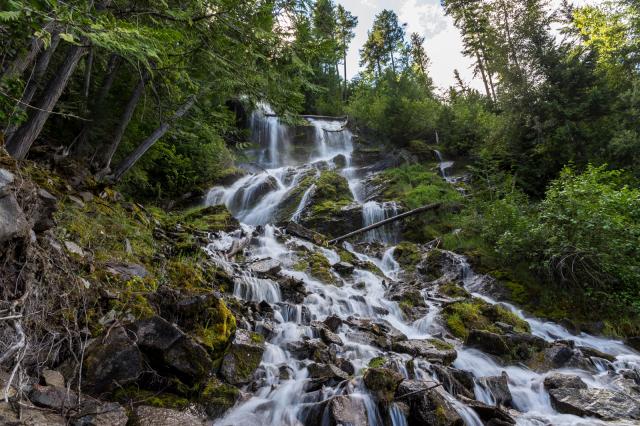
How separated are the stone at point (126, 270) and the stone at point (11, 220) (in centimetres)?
159

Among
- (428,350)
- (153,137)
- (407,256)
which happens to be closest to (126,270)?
(153,137)

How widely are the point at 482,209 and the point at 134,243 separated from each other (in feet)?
35.9

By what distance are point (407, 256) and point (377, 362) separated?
23.6 ft

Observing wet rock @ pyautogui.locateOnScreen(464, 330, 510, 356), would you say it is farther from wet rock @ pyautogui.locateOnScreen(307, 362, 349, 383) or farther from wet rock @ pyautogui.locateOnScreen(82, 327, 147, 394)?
wet rock @ pyautogui.locateOnScreen(82, 327, 147, 394)

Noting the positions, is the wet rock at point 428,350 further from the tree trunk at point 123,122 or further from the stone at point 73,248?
the tree trunk at point 123,122

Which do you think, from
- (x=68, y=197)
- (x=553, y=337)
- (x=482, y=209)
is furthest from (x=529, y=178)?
(x=68, y=197)

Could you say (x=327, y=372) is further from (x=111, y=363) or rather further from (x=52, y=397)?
(x=52, y=397)

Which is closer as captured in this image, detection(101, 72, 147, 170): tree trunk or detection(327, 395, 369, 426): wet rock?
detection(327, 395, 369, 426): wet rock

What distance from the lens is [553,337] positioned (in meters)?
7.53

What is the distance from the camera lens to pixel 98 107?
8.11 m

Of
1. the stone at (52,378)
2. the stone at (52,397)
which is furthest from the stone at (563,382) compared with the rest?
the stone at (52,378)

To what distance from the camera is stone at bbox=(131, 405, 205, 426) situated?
3.04 metres

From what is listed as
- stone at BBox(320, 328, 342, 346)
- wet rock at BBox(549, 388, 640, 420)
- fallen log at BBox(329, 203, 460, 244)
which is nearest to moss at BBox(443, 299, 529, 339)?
wet rock at BBox(549, 388, 640, 420)

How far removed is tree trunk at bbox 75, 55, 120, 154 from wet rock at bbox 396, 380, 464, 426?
324 inches
